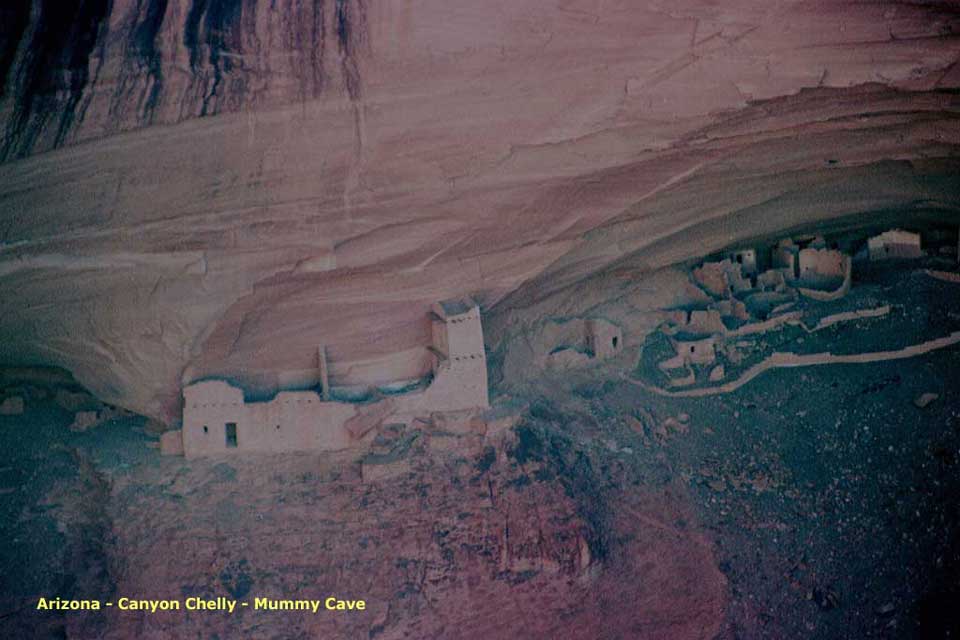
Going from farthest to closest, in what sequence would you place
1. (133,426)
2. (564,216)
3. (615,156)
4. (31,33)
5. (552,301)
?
(552,301), (133,426), (564,216), (615,156), (31,33)

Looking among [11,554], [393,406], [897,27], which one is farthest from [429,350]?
[897,27]

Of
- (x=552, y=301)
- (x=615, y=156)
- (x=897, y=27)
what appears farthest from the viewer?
(x=552, y=301)

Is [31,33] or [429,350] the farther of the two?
[429,350]

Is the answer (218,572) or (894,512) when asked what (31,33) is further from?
(894,512)

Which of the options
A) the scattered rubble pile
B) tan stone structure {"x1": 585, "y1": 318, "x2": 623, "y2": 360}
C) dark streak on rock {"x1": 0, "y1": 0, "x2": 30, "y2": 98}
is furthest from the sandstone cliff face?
the scattered rubble pile

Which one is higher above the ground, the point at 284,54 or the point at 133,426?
the point at 284,54

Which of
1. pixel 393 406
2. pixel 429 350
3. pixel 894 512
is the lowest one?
pixel 894 512

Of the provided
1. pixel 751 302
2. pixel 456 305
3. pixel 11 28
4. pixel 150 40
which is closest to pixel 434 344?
pixel 456 305

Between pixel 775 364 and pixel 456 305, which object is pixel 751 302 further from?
pixel 456 305
